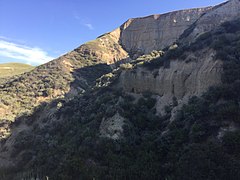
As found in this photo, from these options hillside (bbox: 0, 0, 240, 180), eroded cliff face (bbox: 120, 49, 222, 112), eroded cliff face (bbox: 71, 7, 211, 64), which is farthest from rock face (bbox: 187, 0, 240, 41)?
eroded cliff face (bbox: 71, 7, 211, 64)

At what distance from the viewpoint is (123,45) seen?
71.1 m

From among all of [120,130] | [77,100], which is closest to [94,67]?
[77,100]

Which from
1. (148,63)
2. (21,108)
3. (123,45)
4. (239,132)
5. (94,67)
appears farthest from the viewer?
(123,45)

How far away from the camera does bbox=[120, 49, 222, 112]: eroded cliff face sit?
801 inches

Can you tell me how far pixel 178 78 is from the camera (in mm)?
22891

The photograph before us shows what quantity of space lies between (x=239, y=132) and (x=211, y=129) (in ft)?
6.17

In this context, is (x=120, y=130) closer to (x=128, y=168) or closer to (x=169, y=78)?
(x=128, y=168)

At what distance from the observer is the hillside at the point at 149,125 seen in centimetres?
1431

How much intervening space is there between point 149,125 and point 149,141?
280 cm

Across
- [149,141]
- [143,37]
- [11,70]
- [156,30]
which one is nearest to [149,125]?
[149,141]

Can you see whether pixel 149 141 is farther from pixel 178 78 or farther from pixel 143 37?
pixel 143 37

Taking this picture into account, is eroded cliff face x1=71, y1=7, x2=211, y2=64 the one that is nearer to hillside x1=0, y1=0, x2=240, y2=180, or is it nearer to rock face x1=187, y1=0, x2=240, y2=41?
rock face x1=187, y1=0, x2=240, y2=41

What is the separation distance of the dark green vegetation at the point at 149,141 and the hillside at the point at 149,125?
54 millimetres

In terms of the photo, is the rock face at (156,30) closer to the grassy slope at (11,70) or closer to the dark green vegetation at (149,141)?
the grassy slope at (11,70)
